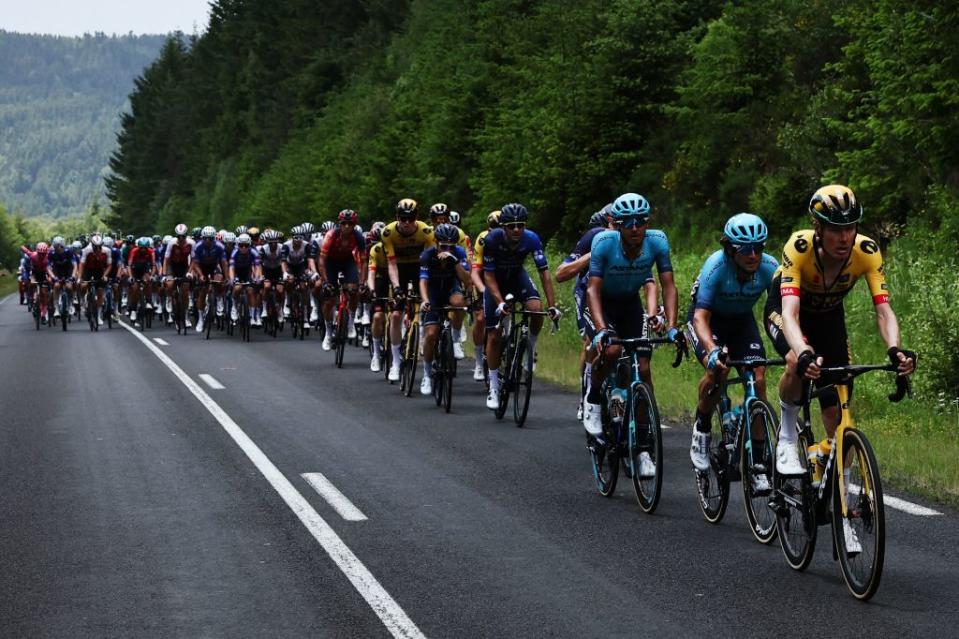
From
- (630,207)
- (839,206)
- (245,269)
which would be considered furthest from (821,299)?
(245,269)

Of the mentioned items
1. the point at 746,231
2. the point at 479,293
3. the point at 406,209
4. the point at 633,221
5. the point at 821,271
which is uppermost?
the point at 406,209

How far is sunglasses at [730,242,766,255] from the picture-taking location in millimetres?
7961

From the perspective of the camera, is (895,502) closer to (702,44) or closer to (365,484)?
(365,484)

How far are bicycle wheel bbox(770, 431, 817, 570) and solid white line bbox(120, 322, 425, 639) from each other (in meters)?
2.14

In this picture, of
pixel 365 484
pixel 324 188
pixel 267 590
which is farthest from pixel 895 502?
pixel 324 188

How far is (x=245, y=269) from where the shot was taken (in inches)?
1049

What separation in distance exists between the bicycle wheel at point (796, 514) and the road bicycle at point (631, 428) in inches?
48.0

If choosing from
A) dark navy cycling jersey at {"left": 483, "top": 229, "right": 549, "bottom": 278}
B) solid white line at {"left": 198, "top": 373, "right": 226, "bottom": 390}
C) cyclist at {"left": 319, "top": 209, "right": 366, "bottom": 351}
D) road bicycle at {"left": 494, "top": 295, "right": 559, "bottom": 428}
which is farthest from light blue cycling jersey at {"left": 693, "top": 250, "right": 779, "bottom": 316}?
cyclist at {"left": 319, "top": 209, "right": 366, "bottom": 351}

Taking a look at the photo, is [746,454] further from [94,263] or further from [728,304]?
[94,263]

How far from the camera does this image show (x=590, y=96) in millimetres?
27250

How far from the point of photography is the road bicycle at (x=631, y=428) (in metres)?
8.58

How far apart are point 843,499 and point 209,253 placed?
2224cm

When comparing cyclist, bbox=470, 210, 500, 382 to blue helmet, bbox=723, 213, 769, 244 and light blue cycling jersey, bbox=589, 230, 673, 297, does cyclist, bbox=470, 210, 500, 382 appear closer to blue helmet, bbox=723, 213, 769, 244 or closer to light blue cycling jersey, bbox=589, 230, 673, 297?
light blue cycling jersey, bbox=589, 230, 673, 297

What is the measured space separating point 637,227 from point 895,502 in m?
2.54
